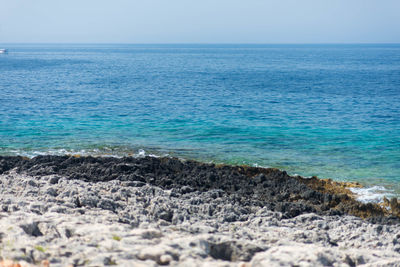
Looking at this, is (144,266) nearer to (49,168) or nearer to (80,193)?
(80,193)

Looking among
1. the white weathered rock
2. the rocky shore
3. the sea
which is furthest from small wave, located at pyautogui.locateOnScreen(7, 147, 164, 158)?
the white weathered rock

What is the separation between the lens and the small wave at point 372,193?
53.7 ft

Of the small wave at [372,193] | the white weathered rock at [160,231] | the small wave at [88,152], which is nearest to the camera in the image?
the white weathered rock at [160,231]

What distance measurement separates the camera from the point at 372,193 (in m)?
17.3

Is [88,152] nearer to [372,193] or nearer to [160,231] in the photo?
[372,193]

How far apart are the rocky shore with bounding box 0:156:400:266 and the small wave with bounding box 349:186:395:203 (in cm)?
71

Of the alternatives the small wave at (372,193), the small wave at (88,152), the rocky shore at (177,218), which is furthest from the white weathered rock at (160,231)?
the small wave at (88,152)

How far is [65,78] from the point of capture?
225 feet

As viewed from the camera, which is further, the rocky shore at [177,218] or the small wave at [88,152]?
the small wave at [88,152]

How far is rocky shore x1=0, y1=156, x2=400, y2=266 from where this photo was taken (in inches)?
314

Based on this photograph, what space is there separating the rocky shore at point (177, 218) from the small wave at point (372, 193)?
2.32 ft

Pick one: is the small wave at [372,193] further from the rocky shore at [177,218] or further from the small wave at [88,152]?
the small wave at [88,152]

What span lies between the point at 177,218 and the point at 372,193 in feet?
31.2

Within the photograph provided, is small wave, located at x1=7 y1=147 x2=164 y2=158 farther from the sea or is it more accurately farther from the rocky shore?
the rocky shore
